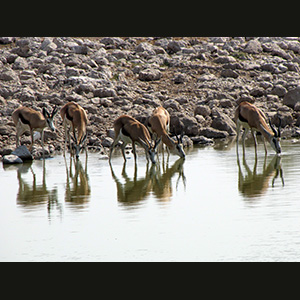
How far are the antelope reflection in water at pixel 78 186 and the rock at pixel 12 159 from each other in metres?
1.21

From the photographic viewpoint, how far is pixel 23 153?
15.0m

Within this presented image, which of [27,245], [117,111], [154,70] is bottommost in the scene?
[27,245]

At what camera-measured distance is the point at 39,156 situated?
50.5 ft

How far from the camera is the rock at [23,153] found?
14953 millimetres

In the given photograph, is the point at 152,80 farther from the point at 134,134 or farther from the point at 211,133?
the point at 134,134

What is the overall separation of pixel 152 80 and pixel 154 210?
1461 centimetres

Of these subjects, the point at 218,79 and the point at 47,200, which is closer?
the point at 47,200

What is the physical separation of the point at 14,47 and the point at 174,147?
A: 13.8 m

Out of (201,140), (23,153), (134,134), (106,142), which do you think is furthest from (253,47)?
(23,153)

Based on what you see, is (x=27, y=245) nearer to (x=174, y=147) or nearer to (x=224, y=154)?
(x=174, y=147)

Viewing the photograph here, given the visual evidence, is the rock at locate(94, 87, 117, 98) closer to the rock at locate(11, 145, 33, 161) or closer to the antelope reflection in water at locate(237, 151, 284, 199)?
the rock at locate(11, 145, 33, 161)

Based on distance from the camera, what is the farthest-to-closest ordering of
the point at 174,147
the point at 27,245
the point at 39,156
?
the point at 39,156, the point at 174,147, the point at 27,245

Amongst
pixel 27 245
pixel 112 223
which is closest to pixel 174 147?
pixel 112 223

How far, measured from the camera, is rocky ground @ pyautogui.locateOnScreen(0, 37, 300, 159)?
1844 cm
